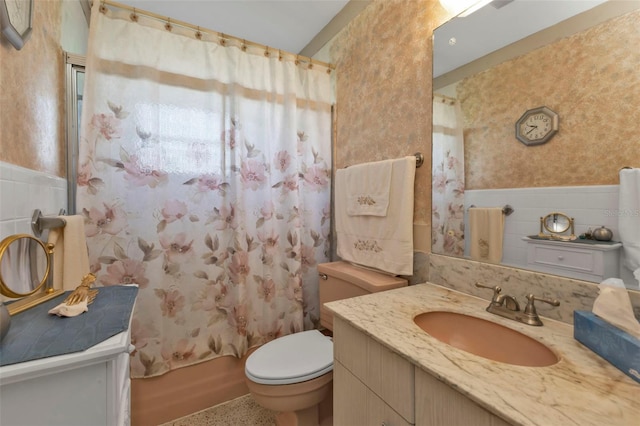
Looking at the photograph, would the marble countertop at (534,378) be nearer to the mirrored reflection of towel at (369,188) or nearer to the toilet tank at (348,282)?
the toilet tank at (348,282)

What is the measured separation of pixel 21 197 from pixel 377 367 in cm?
118

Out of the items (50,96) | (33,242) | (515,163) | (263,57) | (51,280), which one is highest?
(263,57)

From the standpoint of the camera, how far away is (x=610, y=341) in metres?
0.59

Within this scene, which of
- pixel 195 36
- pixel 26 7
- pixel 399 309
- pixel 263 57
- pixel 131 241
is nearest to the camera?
pixel 26 7

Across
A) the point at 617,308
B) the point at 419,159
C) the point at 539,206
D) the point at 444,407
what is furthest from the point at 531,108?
the point at 444,407

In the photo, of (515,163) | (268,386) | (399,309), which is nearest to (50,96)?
(268,386)

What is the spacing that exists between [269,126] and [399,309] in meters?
1.32

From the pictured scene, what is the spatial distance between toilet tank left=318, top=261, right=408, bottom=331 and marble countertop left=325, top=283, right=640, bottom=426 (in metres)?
0.41

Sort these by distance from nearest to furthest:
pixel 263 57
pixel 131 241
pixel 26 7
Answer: pixel 26 7 < pixel 131 241 < pixel 263 57

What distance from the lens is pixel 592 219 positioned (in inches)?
31.1

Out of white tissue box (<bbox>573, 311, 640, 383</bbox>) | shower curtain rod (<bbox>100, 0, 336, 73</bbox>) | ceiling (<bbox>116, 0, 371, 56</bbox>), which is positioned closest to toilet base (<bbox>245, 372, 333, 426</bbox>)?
white tissue box (<bbox>573, 311, 640, 383</bbox>)

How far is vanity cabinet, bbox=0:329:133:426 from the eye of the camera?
1.46 feet

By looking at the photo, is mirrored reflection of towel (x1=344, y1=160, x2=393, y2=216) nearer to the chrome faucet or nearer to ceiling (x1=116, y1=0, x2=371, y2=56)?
the chrome faucet

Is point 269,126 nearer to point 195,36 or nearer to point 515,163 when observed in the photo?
point 195,36
